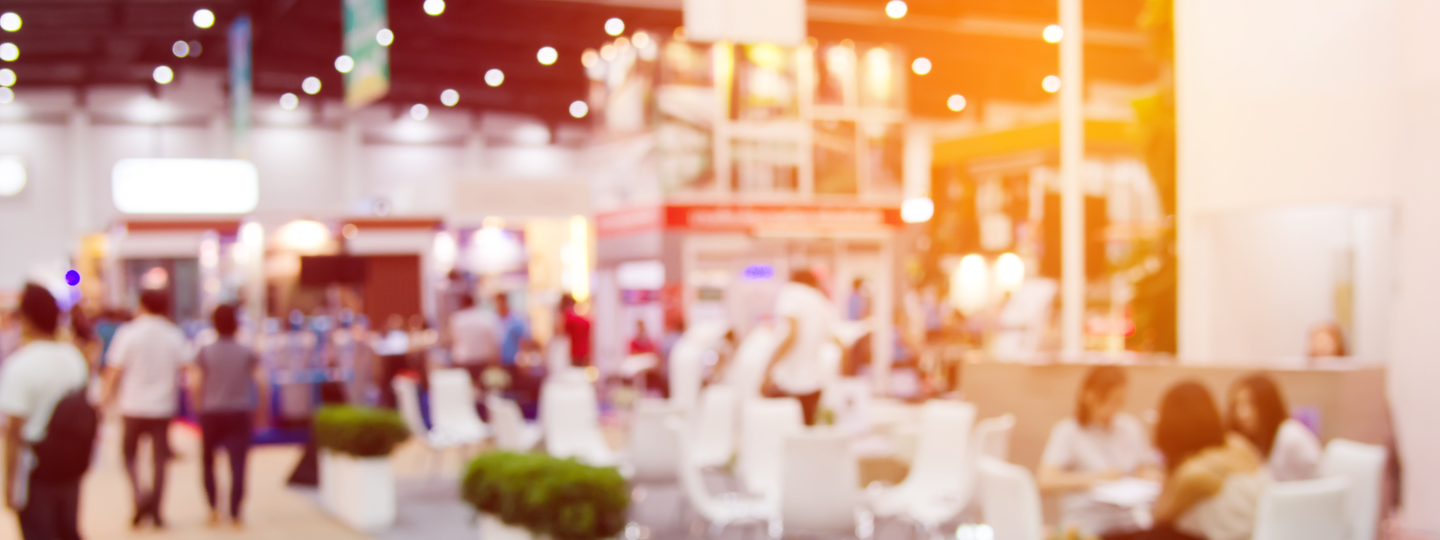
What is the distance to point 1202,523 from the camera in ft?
11.6

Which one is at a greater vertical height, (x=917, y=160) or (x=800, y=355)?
(x=917, y=160)

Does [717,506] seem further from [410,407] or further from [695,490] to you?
[410,407]

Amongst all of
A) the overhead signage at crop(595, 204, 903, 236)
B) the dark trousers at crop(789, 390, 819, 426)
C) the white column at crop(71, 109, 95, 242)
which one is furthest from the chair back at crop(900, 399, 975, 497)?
the white column at crop(71, 109, 95, 242)

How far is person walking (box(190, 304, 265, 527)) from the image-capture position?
21.9 ft

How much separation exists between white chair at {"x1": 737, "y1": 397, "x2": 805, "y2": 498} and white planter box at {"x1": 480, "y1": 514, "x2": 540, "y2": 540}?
1201 mm

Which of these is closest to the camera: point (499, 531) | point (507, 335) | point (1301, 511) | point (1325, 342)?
point (1301, 511)

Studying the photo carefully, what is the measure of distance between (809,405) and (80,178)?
1835 cm

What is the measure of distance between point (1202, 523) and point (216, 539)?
539 centimetres

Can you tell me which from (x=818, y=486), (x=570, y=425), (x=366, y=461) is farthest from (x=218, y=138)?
(x=818, y=486)

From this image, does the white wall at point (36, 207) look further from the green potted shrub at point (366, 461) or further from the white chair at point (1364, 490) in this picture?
the white chair at point (1364, 490)

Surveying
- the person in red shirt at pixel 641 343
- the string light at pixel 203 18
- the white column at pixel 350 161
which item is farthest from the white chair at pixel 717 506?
the white column at pixel 350 161

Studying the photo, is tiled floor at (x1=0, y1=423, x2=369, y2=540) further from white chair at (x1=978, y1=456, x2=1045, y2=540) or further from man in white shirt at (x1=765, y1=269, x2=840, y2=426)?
white chair at (x1=978, y1=456, x2=1045, y2=540)

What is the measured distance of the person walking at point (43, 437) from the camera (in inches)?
155

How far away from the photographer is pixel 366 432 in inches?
280
